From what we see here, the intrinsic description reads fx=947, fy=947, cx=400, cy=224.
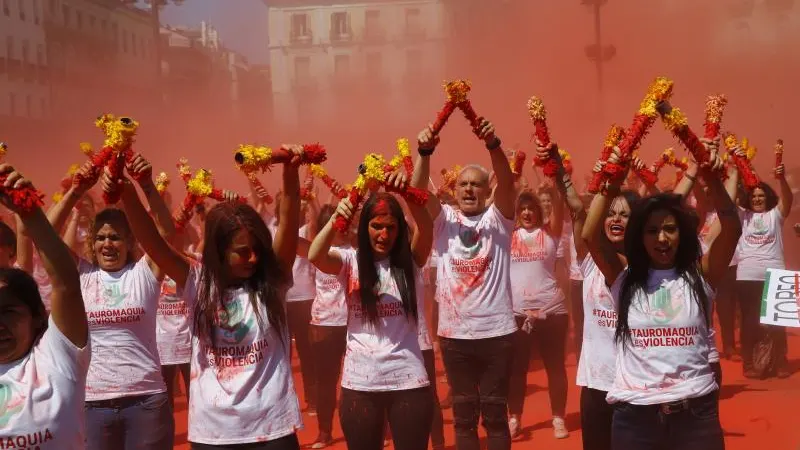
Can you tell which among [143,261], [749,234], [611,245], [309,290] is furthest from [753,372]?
[143,261]

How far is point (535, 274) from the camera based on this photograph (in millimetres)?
8539

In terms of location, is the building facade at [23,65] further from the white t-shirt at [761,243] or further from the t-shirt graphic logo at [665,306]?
the t-shirt graphic logo at [665,306]

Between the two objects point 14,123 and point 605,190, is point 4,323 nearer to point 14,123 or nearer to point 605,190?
point 605,190

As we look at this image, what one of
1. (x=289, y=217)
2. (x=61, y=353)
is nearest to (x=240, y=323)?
(x=289, y=217)

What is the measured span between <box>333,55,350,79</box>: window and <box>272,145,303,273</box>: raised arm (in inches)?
1978

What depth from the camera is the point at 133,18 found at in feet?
186

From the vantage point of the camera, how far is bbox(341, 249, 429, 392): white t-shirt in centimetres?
496

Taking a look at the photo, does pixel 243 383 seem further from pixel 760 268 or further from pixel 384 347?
pixel 760 268

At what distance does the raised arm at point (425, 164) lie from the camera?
5895mm

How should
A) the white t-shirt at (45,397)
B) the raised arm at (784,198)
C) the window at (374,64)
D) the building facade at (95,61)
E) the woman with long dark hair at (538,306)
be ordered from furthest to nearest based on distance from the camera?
the window at (374,64) → the building facade at (95,61) → the raised arm at (784,198) → the woman with long dark hair at (538,306) → the white t-shirt at (45,397)

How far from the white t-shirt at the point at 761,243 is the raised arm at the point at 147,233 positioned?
7.46 meters

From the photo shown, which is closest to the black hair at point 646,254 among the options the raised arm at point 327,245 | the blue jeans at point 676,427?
the blue jeans at point 676,427

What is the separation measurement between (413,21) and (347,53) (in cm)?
426

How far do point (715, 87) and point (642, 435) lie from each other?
3876 cm
